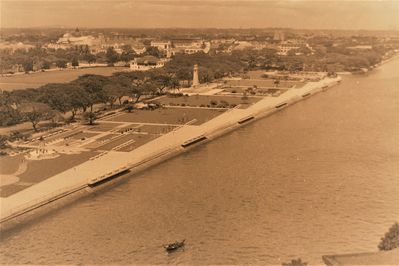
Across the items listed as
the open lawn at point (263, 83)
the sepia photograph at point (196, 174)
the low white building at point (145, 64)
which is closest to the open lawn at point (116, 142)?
the sepia photograph at point (196, 174)

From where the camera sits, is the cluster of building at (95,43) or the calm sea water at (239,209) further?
the cluster of building at (95,43)

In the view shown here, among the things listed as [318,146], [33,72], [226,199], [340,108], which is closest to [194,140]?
[318,146]

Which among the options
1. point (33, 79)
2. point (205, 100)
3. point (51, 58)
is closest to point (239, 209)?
point (205, 100)

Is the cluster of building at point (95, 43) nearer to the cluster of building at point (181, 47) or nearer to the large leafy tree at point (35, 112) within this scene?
the cluster of building at point (181, 47)

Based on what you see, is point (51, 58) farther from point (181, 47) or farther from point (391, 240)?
point (391, 240)

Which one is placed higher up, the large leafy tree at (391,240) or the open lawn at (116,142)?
the large leafy tree at (391,240)

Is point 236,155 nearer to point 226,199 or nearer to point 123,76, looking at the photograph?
point 226,199
